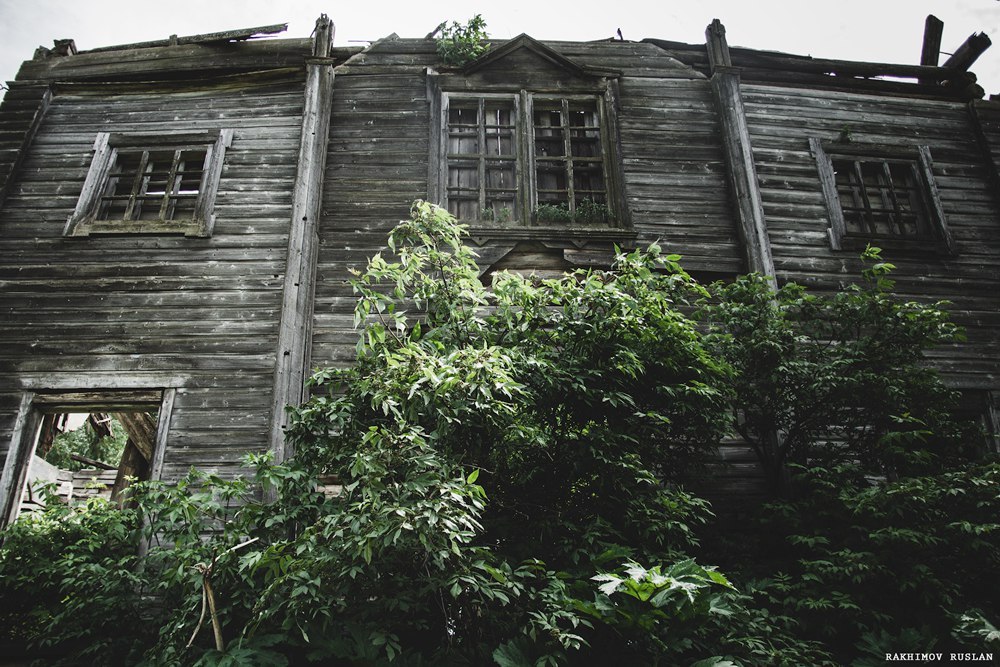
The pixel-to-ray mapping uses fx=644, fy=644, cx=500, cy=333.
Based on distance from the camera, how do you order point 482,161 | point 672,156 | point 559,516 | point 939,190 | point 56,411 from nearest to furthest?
point 559,516 < point 56,411 < point 482,161 < point 672,156 < point 939,190

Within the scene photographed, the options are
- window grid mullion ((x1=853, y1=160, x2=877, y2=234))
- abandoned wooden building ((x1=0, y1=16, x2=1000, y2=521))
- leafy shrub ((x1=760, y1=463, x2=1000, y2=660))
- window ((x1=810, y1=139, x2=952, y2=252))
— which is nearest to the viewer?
leafy shrub ((x1=760, y1=463, x2=1000, y2=660))

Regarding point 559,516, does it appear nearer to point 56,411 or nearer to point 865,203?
point 56,411

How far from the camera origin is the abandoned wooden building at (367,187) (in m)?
7.03

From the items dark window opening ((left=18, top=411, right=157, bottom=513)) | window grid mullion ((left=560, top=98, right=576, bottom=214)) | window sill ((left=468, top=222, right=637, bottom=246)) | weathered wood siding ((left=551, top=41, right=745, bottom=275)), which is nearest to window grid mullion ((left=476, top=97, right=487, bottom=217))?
window sill ((left=468, top=222, right=637, bottom=246))

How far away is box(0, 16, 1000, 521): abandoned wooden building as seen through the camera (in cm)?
703

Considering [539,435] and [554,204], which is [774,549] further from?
[554,204]

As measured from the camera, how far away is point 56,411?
699 centimetres

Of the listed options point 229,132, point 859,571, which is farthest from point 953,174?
point 229,132

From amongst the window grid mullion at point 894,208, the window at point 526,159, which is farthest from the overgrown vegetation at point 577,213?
the window grid mullion at point 894,208

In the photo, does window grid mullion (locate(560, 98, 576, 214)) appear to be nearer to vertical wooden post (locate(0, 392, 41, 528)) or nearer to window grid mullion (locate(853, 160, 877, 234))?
window grid mullion (locate(853, 160, 877, 234))

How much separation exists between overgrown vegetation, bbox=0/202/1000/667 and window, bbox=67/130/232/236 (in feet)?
11.1

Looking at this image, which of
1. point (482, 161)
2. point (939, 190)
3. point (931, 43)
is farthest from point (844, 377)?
point (931, 43)

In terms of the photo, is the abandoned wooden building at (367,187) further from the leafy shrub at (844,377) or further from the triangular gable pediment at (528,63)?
the leafy shrub at (844,377)

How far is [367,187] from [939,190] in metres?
7.45
